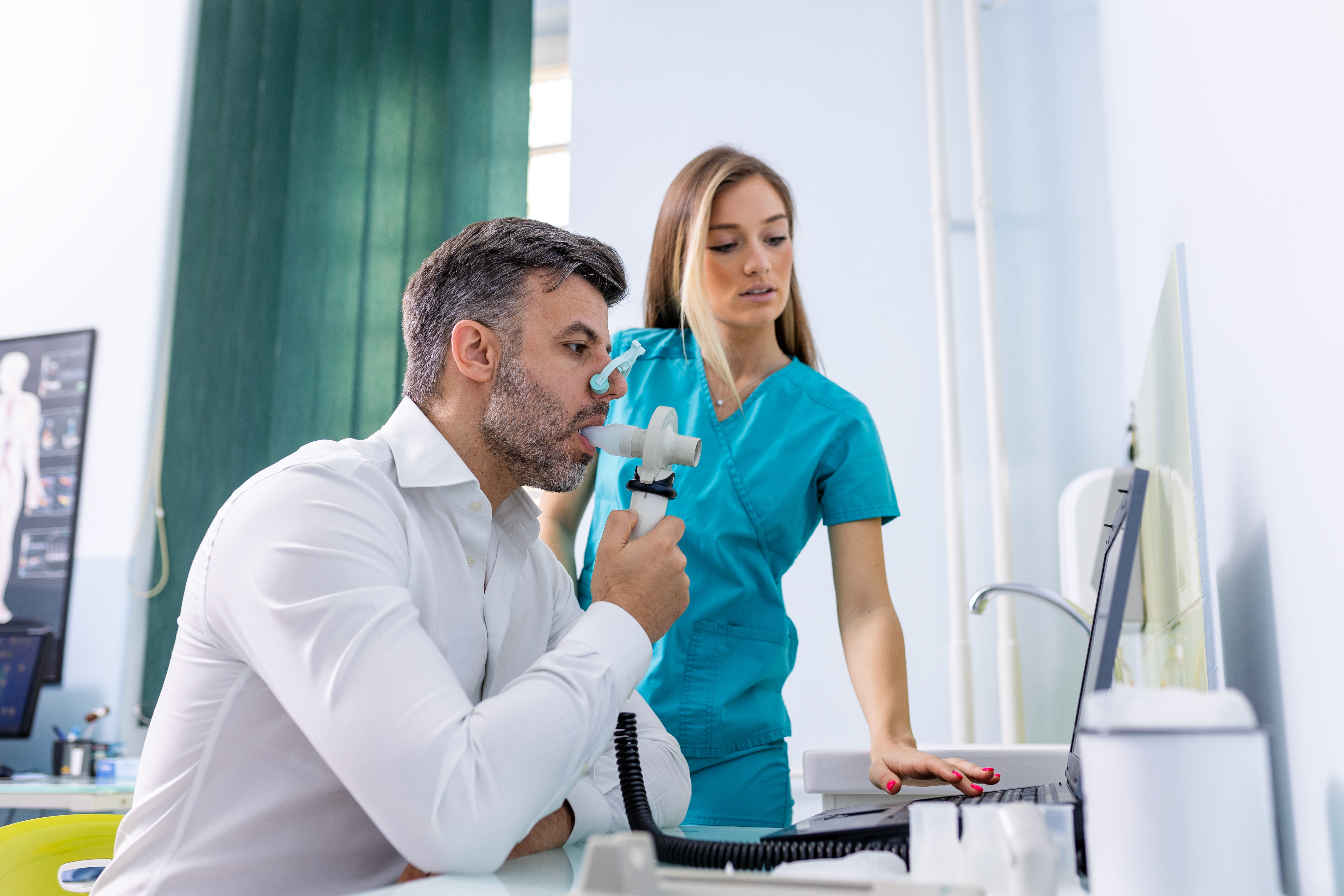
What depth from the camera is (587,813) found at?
3.31ft

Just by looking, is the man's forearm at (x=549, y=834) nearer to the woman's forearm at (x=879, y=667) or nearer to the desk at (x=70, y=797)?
the woman's forearm at (x=879, y=667)

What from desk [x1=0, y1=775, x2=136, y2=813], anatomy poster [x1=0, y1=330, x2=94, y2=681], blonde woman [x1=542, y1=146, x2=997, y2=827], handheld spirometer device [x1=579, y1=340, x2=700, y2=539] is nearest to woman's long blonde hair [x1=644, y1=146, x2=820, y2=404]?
blonde woman [x1=542, y1=146, x2=997, y2=827]

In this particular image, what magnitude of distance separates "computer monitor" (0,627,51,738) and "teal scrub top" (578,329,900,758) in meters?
2.07

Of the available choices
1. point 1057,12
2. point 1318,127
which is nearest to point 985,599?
point 1318,127

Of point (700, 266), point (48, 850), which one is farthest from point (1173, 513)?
point (48, 850)

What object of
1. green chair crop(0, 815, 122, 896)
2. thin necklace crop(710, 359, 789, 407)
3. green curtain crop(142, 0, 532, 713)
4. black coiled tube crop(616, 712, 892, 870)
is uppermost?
green curtain crop(142, 0, 532, 713)

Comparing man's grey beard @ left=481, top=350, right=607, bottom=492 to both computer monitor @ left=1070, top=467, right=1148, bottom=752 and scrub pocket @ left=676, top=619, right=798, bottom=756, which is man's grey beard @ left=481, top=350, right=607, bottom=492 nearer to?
scrub pocket @ left=676, top=619, right=798, bottom=756

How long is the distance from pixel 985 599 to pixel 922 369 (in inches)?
34.2

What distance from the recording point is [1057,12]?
2.46 m

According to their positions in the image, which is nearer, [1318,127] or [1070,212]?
[1318,127]

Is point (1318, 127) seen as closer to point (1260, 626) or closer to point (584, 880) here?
point (1260, 626)

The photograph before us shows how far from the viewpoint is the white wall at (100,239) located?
3051 millimetres

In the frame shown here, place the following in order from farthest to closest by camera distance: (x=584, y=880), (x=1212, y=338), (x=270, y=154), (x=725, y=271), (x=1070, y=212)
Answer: (x=270, y=154)
(x=1070, y=212)
(x=725, y=271)
(x=1212, y=338)
(x=584, y=880)

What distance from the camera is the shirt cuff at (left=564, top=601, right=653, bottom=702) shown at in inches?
Answer: 36.7
